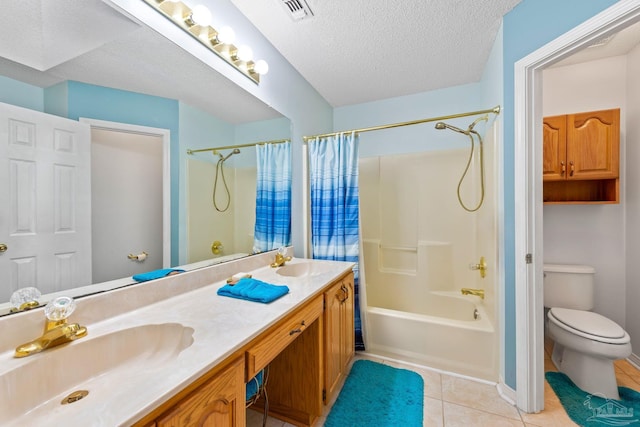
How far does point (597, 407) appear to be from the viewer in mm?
1483

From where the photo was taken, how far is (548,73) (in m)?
2.16

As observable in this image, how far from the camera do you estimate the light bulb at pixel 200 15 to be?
1145 millimetres

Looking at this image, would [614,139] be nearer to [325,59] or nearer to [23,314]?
[325,59]

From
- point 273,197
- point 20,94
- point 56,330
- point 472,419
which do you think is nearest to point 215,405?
point 56,330

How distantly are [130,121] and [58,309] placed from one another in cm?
67

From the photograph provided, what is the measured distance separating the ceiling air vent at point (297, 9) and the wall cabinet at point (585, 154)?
6.57 feet

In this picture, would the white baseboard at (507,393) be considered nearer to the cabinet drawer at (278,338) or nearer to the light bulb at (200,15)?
the cabinet drawer at (278,338)

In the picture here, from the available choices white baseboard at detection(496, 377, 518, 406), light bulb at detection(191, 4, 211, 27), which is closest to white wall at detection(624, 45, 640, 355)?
white baseboard at detection(496, 377, 518, 406)

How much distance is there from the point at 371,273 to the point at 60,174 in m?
2.52

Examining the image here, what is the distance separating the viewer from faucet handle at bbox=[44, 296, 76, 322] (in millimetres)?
703

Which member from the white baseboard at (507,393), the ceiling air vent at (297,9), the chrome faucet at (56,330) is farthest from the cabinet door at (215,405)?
the ceiling air vent at (297,9)

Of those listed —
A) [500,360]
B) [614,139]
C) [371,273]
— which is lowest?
[500,360]

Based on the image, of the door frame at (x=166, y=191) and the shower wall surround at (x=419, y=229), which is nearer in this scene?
the door frame at (x=166, y=191)

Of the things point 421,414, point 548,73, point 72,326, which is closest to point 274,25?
point 72,326
